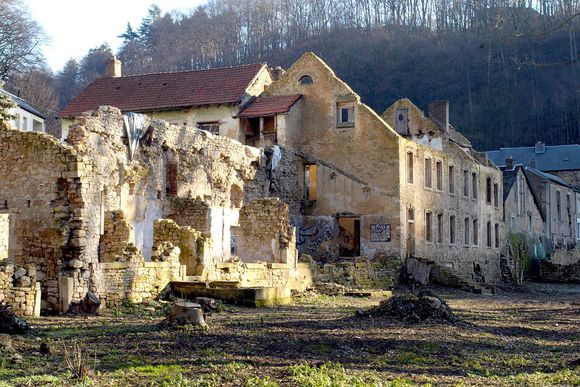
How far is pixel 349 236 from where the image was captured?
1487 inches

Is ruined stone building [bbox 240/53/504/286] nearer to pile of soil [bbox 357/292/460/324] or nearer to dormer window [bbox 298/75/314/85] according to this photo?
dormer window [bbox 298/75/314/85]

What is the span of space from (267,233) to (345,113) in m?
10.1

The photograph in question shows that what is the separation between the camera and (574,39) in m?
90.9

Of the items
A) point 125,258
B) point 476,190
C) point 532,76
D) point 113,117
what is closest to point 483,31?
point 532,76

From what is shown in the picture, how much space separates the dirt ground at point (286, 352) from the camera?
10.7m

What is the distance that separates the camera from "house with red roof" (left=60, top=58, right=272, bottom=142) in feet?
132

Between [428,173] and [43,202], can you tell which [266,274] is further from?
[428,173]

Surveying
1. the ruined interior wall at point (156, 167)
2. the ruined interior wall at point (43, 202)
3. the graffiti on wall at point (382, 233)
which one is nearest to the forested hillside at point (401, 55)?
the graffiti on wall at point (382, 233)

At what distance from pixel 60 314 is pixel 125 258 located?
2.87 m

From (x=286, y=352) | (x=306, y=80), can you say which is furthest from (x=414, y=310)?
(x=306, y=80)

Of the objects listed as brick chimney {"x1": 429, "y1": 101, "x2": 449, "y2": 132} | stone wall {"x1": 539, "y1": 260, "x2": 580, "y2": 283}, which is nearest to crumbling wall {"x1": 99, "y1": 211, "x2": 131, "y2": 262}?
brick chimney {"x1": 429, "y1": 101, "x2": 449, "y2": 132}

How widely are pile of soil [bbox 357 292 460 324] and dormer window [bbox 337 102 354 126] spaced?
18.9m

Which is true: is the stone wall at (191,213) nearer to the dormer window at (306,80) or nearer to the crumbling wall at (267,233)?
the crumbling wall at (267,233)

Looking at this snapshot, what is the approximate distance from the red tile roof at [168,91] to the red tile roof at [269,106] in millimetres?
1079
